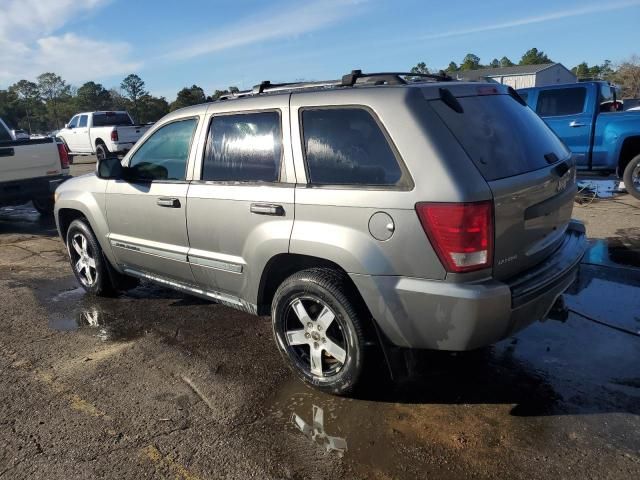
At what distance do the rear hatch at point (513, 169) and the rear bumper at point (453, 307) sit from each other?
14 cm

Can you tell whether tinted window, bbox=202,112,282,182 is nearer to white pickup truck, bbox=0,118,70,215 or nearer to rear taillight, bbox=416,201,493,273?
rear taillight, bbox=416,201,493,273

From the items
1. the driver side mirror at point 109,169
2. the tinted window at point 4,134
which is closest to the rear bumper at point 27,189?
the tinted window at point 4,134

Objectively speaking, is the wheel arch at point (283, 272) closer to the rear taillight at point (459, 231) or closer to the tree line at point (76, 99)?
the rear taillight at point (459, 231)

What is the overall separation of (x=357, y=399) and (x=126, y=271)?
271 centimetres

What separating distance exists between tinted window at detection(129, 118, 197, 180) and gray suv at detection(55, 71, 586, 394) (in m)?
0.03

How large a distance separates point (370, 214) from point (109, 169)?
2651 millimetres

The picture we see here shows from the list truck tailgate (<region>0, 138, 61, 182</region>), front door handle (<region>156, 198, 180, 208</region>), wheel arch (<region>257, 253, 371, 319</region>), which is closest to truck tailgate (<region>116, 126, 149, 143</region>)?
truck tailgate (<region>0, 138, 61, 182</region>)

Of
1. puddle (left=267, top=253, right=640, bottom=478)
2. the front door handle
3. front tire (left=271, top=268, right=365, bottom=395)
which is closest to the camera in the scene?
puddle (left=267, top=253, right=640, bottom=478)

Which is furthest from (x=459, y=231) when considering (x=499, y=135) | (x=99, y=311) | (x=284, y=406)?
(x=99, y=311)

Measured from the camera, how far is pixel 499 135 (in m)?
3.11

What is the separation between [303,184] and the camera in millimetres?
3256

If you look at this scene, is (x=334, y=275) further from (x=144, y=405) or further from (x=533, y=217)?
(x=144, y=405)

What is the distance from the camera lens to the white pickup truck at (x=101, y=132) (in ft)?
66.6

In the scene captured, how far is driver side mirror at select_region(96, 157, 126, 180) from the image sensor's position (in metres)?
4.50
